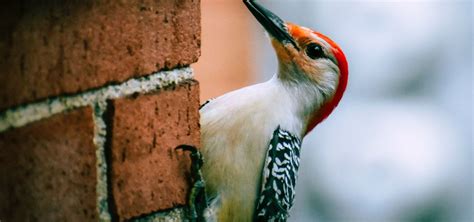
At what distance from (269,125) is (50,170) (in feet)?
3.78

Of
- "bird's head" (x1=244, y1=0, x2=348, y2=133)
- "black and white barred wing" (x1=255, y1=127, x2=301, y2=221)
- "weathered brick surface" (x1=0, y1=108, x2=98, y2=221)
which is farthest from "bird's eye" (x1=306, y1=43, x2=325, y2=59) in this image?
"weathered brick surface" (x1=0, y1=108, x2=98, y2=221)

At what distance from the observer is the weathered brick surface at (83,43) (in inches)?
45.1

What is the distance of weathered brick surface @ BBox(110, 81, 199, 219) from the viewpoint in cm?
130

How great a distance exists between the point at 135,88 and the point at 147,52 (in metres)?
0.06

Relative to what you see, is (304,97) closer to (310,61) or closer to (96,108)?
(310,61)

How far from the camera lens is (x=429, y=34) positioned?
217 inches

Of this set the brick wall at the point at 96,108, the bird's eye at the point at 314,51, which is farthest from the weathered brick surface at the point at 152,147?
the bird's eye at the point at 314,51

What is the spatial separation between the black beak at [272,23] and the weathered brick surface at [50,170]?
4.12ft

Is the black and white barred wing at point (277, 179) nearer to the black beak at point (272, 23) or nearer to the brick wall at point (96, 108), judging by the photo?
the black beak at point (272, 23)

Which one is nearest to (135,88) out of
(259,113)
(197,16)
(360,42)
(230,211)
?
(197,16)

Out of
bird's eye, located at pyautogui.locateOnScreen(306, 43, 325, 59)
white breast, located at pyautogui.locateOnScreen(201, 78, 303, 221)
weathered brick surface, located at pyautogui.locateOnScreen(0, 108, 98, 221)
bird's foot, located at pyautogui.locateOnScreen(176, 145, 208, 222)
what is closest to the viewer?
weathered brick surface, located at pyautogui.locateOnScreen(0, 108, 98, 221)

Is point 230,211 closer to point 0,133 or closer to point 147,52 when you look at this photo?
point 147,52

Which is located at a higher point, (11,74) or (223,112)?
(11,74)

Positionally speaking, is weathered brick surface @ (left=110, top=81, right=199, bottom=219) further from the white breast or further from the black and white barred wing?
the black and white barred wing
